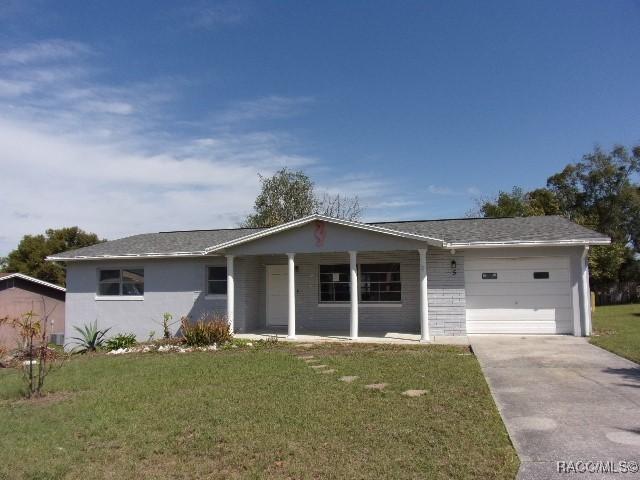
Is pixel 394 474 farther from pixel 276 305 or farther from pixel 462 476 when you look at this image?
pixel 276 305

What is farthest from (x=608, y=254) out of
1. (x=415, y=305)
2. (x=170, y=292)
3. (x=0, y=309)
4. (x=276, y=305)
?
(x=0, y=309)

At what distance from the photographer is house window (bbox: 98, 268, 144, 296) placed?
1830 centimetres

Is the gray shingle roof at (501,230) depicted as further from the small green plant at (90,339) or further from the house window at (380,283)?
the small green plant at (90,339)

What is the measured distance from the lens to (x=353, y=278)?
1472cm

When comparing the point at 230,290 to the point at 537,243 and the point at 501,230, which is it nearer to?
the point at 501,230

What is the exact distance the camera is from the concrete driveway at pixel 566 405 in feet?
16.6

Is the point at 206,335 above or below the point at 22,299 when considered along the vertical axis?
below

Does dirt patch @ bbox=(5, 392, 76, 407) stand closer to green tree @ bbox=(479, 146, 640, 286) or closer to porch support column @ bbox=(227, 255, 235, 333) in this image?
porch support column @ bbox=(227, 255, 235, 333)

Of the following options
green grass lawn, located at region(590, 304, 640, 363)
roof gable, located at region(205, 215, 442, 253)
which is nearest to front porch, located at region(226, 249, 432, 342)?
roof gable, located at region(205, 215, 442, 253)

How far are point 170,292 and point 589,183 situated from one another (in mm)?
34494

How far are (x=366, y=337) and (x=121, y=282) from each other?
8985 millimetres

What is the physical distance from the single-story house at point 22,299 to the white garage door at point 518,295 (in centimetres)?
1608

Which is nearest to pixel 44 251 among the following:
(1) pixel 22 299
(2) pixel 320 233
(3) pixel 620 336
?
(1) pixel 22 299

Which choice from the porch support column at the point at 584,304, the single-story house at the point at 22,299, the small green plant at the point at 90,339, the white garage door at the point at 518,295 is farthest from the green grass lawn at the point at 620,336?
the single-story house at the point at 22,299
